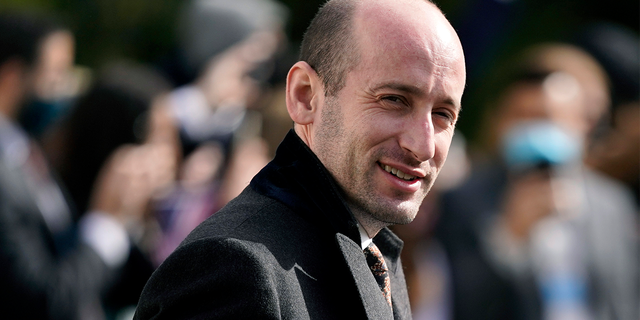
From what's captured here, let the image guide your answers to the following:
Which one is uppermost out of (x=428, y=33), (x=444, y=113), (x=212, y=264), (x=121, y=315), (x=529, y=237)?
(x=428, y=33)

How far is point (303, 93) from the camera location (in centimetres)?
241

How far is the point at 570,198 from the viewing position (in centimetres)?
543

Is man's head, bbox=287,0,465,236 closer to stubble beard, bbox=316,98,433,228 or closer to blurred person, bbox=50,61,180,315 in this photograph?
stubble beard, bbox=316,98,433,228

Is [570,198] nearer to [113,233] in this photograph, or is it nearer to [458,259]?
Result: [458,259]

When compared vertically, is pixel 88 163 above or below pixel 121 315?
above

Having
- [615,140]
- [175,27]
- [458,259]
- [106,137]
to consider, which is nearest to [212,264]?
[106,137]

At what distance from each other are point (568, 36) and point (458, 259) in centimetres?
423

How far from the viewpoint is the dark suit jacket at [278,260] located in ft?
6.57

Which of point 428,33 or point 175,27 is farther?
point 175,27

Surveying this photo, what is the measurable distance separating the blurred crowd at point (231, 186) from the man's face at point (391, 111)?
91.7 inches

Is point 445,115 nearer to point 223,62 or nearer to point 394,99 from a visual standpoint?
point 394,99

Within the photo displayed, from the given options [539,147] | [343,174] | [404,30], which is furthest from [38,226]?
[539,147]

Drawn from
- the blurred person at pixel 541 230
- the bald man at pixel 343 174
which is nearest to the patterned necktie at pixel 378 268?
the bald man at pixel 343 174

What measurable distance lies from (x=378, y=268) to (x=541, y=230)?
123 inches
